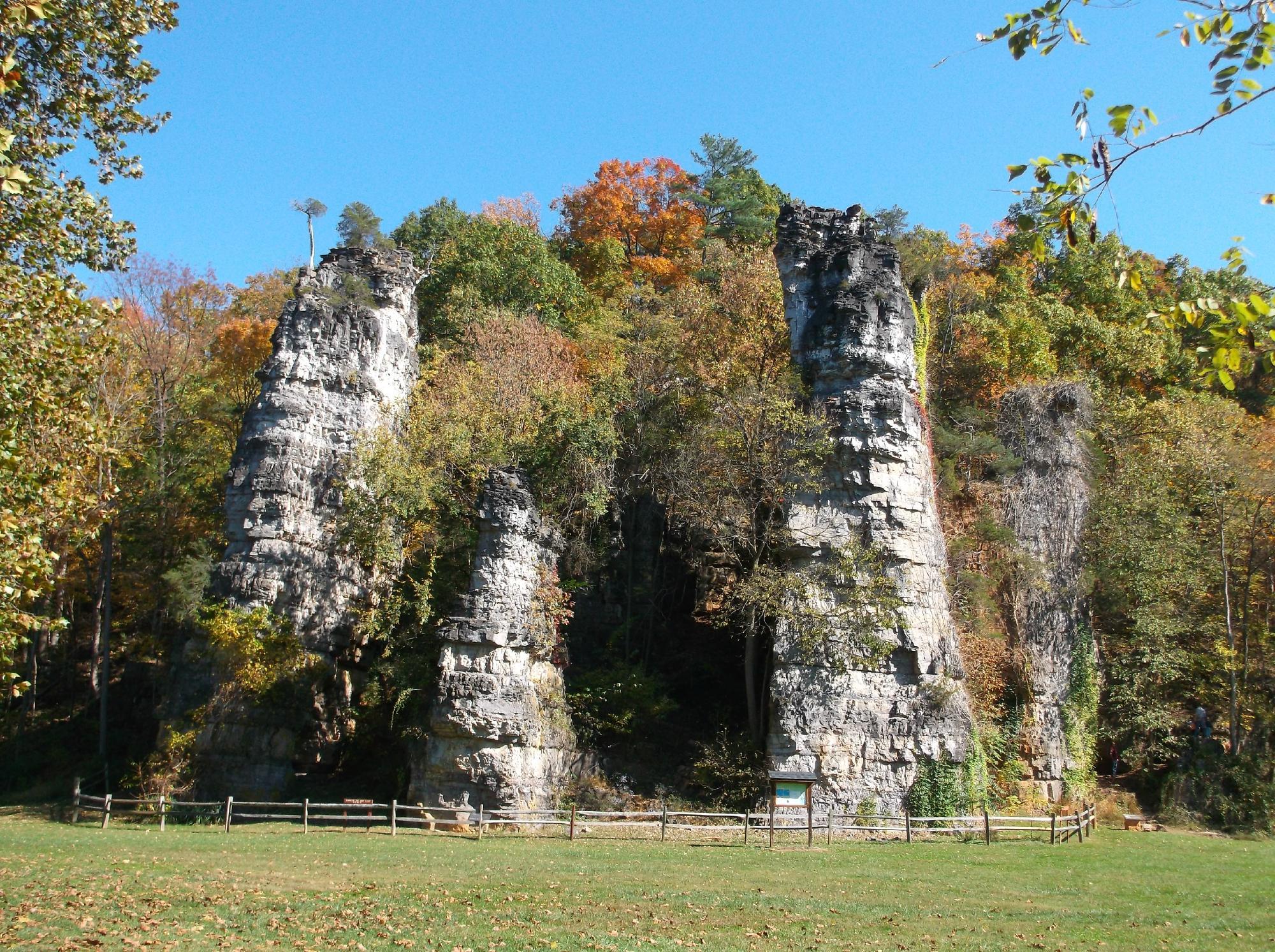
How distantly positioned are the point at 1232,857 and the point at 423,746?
15.8 meters

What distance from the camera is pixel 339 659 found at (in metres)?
27.5

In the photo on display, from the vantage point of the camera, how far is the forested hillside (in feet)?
80.6

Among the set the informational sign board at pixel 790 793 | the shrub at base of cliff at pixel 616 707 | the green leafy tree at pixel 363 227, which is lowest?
the informational sign board at pixel 790 793

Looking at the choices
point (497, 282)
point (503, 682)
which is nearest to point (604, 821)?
point (503, 682)

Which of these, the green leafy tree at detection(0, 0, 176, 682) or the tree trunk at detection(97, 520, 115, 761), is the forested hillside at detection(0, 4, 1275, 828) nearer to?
the tree trunk at detection(97, 520, 115, 761)

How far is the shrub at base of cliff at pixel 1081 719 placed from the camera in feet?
83.2

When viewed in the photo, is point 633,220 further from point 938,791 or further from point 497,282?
point 938,791

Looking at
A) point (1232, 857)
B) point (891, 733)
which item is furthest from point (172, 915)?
point (1232, 857)

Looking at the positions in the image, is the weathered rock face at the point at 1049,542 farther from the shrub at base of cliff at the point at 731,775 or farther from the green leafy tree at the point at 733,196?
the green leafy tree at the point at 733,196

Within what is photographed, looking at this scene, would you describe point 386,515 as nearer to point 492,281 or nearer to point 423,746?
point 423,746

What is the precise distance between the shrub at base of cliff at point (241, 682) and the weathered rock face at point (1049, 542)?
18.1 meters

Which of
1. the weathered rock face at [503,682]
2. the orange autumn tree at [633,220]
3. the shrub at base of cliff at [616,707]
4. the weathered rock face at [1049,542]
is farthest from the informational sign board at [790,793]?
the orange autumn tree at [633,220]

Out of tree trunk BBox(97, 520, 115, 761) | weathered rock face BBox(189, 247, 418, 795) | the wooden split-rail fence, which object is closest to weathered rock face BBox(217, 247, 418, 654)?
weathered rock face BBox(189, 247, 418, 795)

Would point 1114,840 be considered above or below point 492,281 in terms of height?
below
